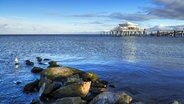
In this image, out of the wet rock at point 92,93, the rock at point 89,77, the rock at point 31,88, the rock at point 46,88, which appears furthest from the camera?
the rock at point 89,77

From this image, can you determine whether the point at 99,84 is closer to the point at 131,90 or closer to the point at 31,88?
the point at 131,90

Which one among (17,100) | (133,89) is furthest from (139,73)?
(17,100)

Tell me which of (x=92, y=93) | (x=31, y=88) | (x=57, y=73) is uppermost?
(x=57, y=73)

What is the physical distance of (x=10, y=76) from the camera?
35219mm

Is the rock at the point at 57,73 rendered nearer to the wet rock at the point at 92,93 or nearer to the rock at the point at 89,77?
the rock at the point at 89,77

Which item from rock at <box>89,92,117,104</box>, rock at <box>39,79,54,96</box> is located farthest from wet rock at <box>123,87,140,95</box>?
rock at <box>39,79,54,96</box>

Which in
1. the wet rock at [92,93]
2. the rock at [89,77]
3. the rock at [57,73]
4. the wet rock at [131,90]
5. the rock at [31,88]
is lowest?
the wet rock at [131,90]

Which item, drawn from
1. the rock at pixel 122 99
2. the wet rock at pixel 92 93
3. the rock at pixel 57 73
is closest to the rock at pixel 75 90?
the wet rock at pixel 92 93

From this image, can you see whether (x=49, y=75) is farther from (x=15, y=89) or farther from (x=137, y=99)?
(x=137, y=99)

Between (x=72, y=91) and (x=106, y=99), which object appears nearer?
(x=106, y=99)

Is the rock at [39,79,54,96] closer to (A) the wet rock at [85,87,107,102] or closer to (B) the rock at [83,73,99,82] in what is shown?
(A) the wet rock at [85,87,107,102]

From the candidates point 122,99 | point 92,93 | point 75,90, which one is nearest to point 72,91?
point 75,90

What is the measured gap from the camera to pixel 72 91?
22.9 meters

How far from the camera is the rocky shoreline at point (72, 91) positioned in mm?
20552
